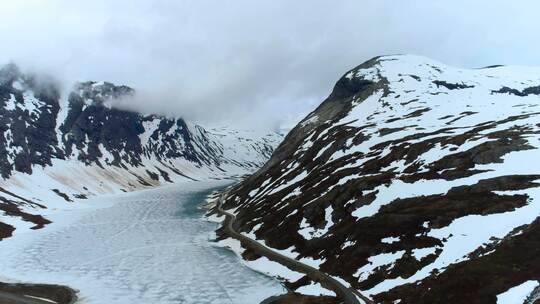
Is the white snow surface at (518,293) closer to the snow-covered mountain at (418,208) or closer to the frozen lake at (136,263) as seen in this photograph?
the snow-covered mountain at (418,208)

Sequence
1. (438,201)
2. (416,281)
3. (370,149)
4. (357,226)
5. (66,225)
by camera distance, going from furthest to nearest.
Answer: (66,225) → (370,149) → (357,226) → (438,201) → (416,281)

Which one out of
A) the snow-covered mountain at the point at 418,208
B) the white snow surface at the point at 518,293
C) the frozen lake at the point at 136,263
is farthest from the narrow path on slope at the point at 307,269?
the white snow surface at the point at 518,293

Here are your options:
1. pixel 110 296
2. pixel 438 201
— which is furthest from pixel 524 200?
pixel 110 296

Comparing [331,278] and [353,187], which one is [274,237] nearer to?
[353,187]

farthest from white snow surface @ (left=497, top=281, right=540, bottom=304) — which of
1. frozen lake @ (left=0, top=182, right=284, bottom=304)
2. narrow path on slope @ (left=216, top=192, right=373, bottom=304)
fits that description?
frozen lake @ (left=0, top=182, right=284, bottom=304)

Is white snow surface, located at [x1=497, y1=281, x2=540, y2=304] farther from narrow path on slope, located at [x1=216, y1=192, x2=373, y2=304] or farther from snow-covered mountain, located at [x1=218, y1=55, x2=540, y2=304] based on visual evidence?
narrow path on slope, located at [x1=216, y1=192, x2=373, y2=304]

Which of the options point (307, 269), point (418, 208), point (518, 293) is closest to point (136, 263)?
point (307, 269)
